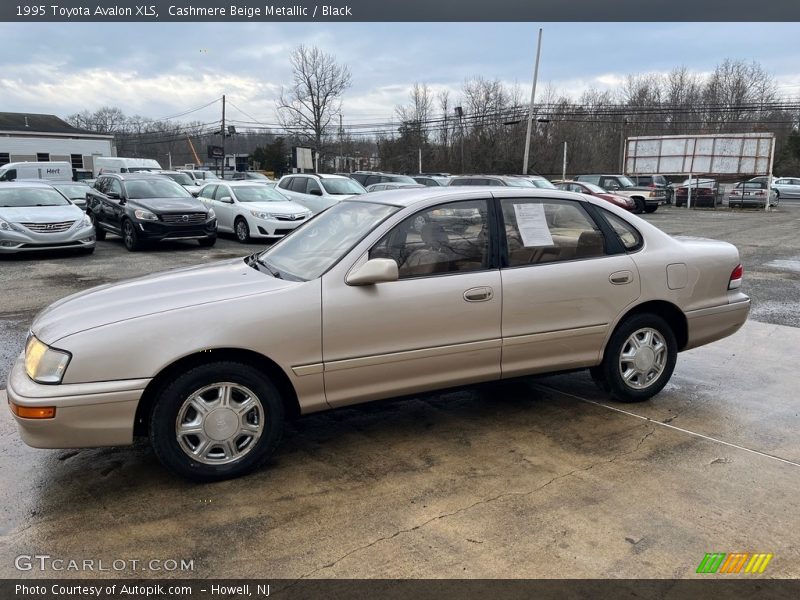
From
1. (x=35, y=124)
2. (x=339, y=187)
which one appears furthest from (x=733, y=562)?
(x=35, y=124)

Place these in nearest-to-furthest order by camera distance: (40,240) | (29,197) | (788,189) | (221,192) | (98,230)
Answer: (40,240) → (29,197) → (98,230) → (221,192) → (788,189)

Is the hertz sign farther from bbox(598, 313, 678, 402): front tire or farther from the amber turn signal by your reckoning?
the amber turn signal

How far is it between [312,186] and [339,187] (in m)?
0.74

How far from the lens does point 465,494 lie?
11.0ft

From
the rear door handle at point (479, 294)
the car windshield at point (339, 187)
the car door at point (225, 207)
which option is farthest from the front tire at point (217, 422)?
the car windshield at point (339, 187)

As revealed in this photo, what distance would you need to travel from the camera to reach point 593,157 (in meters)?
53.9

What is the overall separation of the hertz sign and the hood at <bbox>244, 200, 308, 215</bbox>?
501 inches

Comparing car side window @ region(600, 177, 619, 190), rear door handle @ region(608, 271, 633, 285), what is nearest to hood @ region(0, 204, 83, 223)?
rear door handle @ region(608, 271, 633, 285)

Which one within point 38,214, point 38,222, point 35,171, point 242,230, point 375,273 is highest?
point 35,171

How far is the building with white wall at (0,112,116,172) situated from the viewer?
46375 mm

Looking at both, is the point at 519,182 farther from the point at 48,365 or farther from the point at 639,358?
the point at 48,365

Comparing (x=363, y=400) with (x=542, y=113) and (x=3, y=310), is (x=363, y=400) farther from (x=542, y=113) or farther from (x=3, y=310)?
(x=542, y=113)

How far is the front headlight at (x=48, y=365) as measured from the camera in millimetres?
3115

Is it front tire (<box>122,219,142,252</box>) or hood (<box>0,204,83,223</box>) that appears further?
front tire (<box>122,219,142,252</box>)
